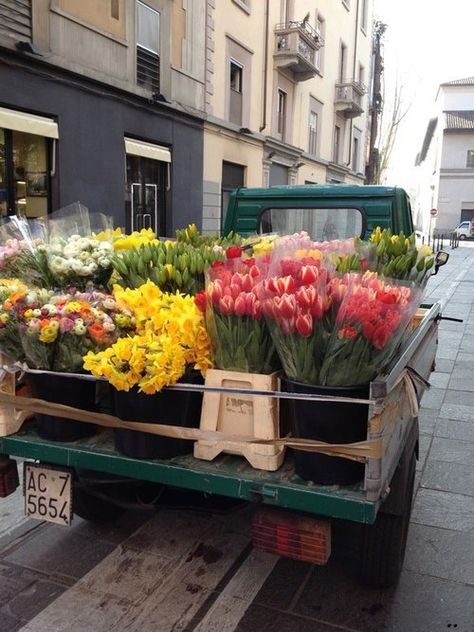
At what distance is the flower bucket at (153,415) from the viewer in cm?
241

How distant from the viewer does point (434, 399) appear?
20.2 feet

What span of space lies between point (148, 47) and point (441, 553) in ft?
43.1

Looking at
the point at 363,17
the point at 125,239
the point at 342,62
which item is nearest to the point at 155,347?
the point at 125,239

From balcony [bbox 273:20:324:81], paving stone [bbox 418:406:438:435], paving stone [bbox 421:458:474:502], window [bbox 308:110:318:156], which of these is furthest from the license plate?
window [bbox 308:110:318:156]

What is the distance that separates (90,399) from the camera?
2672mm

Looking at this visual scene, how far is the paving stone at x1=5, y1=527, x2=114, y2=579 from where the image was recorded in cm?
317

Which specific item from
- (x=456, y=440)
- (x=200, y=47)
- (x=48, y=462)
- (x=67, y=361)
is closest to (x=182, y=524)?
(x=48, y=462)

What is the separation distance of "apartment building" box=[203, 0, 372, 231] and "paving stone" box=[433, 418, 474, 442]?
12430mm

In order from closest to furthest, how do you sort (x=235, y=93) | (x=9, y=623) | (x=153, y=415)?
(x=153, y=415)
(x=9, y=623)
(x=235, y=93)

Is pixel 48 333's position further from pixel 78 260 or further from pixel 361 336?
pixel 361 336

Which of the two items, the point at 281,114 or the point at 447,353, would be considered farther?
the point at 281,114

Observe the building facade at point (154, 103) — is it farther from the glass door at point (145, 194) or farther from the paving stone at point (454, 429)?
the paving stone at point (454, 429)

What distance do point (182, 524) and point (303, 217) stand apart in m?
2.83

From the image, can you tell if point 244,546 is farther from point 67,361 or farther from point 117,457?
point 67,361
